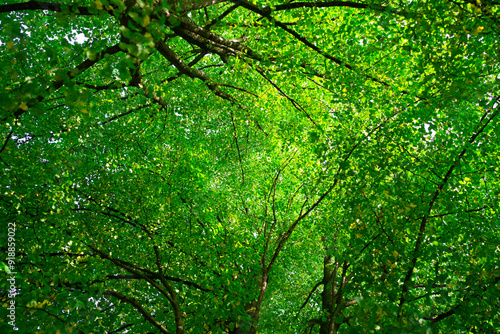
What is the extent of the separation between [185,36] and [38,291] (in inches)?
182

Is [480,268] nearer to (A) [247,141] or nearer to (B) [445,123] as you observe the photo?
(B) [445,123]

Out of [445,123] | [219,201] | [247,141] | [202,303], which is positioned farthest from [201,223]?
[445,123]

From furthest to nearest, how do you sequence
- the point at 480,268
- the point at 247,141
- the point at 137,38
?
the point at 247,141 → the point at 480,268 → the point at 137,38

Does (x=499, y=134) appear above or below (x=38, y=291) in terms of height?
above

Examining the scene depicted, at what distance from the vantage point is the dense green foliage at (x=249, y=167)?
4305 millimetres

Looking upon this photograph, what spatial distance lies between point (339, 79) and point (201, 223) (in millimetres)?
4784

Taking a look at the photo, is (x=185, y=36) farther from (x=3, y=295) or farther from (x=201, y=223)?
(x=3, y=295)

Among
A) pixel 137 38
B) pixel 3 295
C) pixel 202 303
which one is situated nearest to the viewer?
pixel 137 38

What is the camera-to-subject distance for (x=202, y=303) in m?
7.27

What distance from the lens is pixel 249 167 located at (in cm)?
1239

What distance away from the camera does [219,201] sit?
9.76 meters

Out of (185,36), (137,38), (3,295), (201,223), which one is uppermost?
(185,36)

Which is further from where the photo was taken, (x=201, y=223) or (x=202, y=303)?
(x=201, y=223)

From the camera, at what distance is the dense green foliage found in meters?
4.30
